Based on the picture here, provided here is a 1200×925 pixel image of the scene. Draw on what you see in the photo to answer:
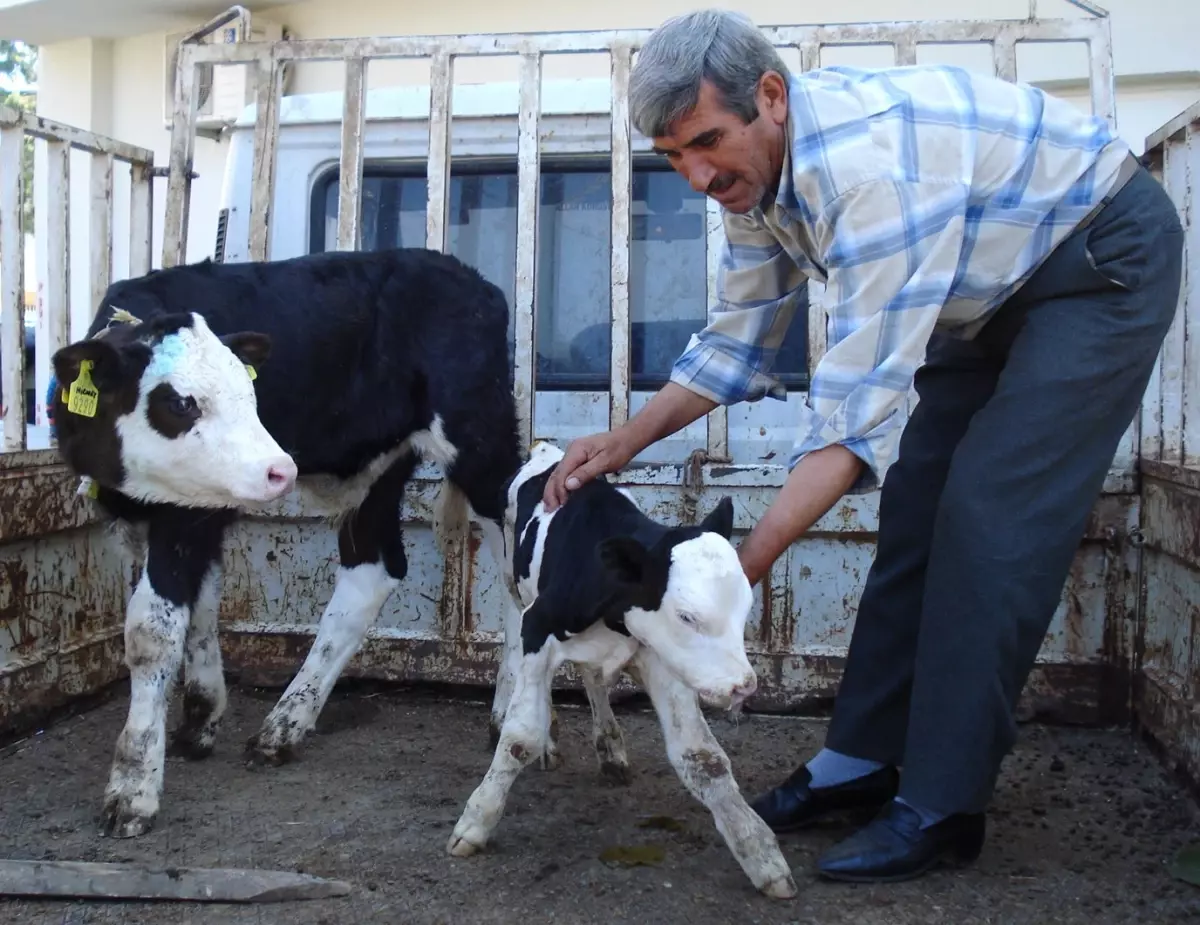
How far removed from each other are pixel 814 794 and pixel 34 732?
2515 millimetres

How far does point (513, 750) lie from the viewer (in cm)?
310

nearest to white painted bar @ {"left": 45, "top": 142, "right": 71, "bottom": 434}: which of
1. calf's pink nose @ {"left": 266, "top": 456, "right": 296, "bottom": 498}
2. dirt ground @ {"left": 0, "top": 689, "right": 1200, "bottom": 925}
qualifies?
dirt ground @ {"left": 0, "top": 689, "right": 1200, "bottom": 925}

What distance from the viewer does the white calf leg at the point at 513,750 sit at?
10.0 ft

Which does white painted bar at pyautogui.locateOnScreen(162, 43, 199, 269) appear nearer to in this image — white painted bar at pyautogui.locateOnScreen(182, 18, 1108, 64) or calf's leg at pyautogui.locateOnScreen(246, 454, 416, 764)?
white painted bar at pyautogui.locateOnScreen(182, 18, 1108, 64)

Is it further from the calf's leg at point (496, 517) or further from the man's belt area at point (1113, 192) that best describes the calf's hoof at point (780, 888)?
the man's belt area at point (1113, 192)

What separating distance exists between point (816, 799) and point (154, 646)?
1.78 metres

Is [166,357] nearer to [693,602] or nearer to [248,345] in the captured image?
[248,345]

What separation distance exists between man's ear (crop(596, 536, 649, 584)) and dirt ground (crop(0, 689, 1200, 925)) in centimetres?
68

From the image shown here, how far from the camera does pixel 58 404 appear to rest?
355cm

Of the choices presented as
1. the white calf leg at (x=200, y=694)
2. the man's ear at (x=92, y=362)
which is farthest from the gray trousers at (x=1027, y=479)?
the white calf leg at (x=200, y=694)

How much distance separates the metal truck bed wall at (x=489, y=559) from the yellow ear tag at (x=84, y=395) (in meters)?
0.84

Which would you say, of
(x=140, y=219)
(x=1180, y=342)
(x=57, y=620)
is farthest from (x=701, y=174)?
(x=140, y=219)

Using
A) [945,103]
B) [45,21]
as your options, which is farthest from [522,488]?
[45,21]

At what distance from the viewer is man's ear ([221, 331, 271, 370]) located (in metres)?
3.51
